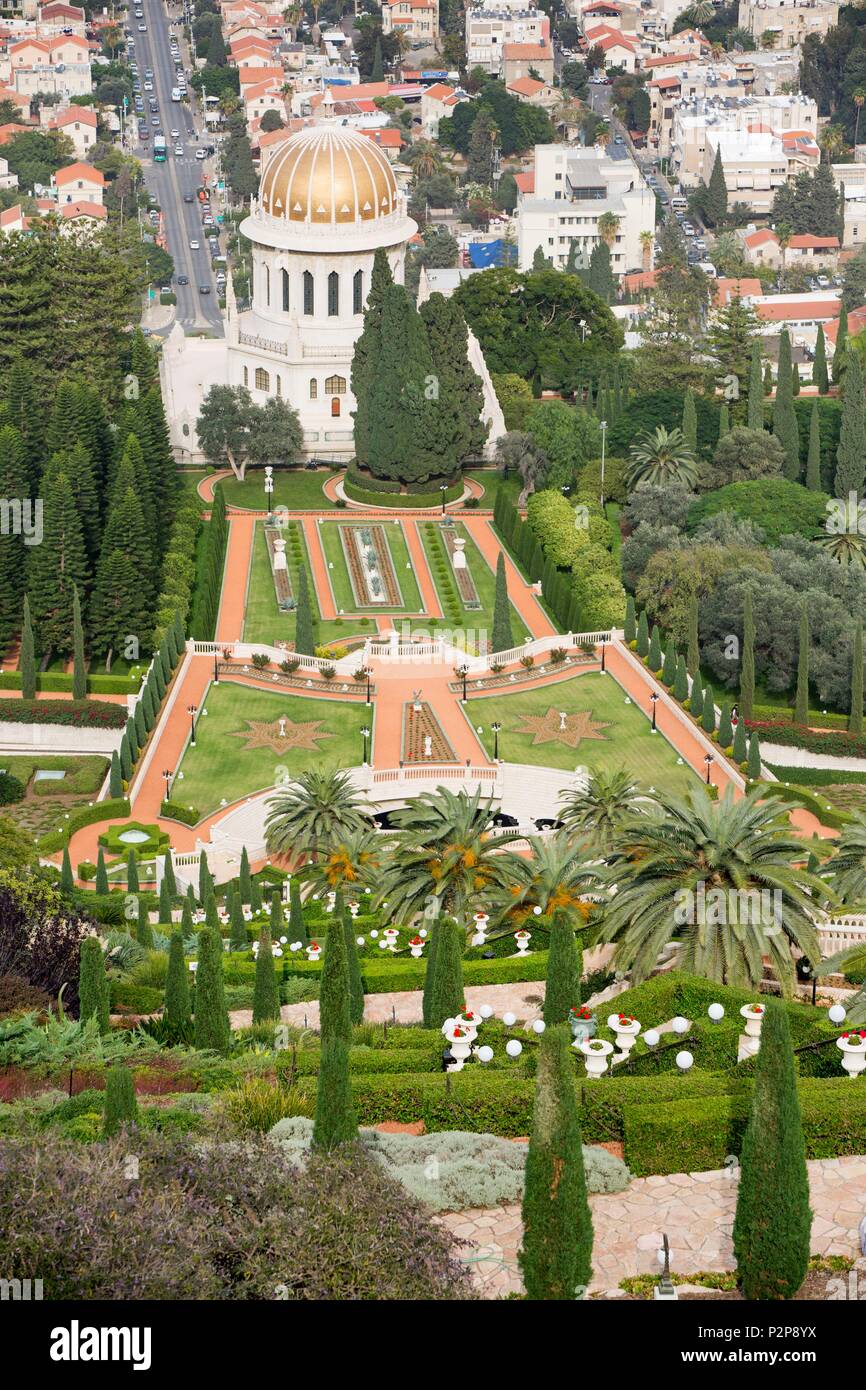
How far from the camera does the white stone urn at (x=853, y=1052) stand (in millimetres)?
59781

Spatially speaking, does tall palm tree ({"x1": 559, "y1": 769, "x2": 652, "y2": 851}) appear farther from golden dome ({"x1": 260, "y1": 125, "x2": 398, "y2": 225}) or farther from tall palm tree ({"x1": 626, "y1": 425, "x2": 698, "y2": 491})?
golden dome ({"x1": 260, "y1": 125, "x2": 398, "y2": 225})

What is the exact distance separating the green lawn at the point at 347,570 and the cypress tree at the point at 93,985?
51909mm

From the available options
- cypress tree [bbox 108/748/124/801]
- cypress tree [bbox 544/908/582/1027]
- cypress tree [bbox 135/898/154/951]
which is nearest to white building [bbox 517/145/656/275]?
cypress tree [bbox 108/748/124/801]

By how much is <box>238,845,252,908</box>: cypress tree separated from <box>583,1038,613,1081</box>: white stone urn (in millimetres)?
29191

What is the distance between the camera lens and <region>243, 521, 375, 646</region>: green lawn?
117 m

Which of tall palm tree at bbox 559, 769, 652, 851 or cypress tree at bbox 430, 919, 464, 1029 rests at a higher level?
cypress tree at bbox 430, 919, 464, 1029

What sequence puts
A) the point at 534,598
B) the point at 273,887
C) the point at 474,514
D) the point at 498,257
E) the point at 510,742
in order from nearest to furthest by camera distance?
the point at 273,887
the point at 510,742
the point at 534,598
the point at 474,514
the point at 498,257

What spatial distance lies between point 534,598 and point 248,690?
1651 cm

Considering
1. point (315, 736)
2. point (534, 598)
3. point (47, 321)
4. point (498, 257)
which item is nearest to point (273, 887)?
point (315, 736)

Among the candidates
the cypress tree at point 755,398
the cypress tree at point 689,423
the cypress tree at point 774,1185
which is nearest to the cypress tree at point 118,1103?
the cypress tree at point 774,1185

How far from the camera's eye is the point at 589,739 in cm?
10544

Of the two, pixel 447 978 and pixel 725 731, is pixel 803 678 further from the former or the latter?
pixel 447 978

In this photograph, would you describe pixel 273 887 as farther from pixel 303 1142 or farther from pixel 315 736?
pixel 303 1142
